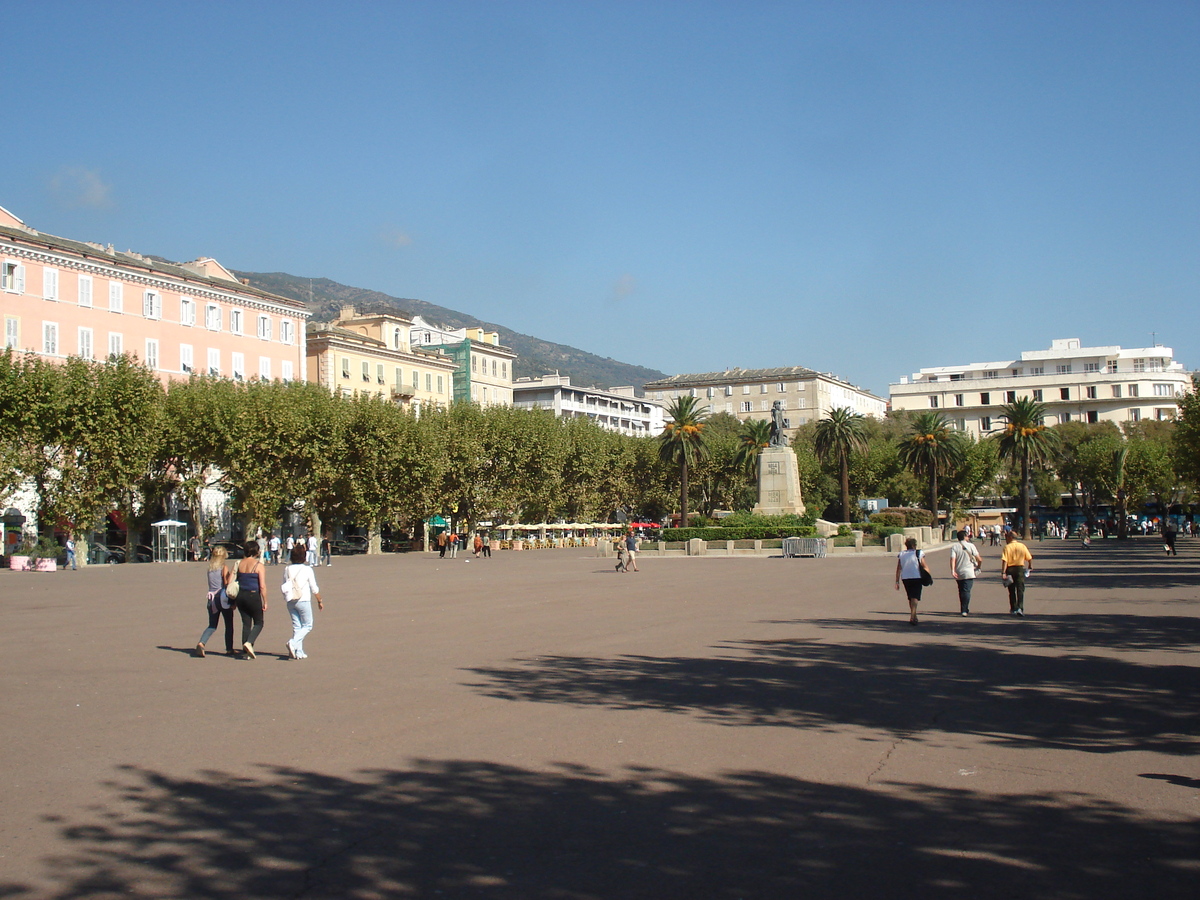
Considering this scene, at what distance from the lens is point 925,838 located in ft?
19.0

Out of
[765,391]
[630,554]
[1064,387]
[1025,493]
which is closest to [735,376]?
[765,391]

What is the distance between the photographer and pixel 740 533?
4962 cm

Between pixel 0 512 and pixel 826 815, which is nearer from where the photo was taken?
Answer: pixel 826 815

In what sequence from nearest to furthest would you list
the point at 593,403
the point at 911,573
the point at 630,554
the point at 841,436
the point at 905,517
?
the point at 911,573 → the point at 630,554 → the point at 905,517 → the point at 841,436 → the point at 593,403

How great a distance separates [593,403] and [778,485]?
241ft

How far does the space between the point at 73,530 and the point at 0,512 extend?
4.76 metres

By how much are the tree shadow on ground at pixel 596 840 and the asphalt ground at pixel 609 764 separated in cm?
2

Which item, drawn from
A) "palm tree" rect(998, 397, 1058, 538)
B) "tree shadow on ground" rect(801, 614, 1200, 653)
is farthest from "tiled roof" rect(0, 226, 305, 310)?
"tree shadow on ground" rect(801, 614, 1200, 653)

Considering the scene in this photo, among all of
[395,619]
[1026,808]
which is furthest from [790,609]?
[1026,808]

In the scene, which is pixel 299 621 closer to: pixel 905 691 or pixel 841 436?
pixel 905 691

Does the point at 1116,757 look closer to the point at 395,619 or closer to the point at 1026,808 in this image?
the point at 1026,808

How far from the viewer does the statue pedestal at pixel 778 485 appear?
5278 centimetres

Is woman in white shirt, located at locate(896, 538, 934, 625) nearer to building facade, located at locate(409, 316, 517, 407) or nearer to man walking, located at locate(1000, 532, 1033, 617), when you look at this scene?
man walking, located at locate(1000, 532, 1033, 617)

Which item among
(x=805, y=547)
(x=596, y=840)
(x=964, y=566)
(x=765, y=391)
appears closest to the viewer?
(x=596, y=840)
